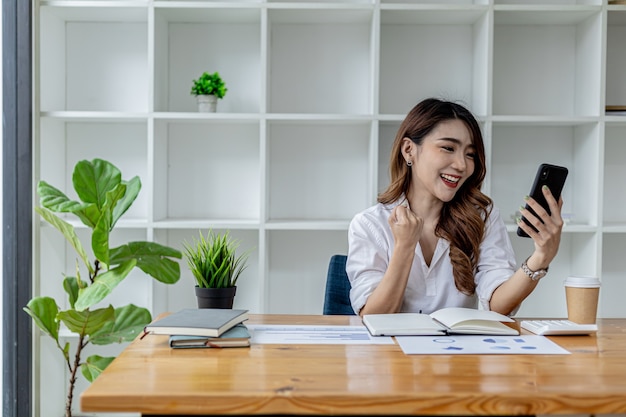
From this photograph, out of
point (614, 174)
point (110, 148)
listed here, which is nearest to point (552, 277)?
point (614, 174)

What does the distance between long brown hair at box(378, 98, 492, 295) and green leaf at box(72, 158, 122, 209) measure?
903mm

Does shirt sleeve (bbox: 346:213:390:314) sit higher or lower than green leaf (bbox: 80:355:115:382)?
higher

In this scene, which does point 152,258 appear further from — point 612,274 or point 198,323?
point 612,274

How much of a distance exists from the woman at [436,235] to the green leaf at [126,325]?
29.2 inches

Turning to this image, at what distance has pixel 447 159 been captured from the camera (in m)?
2.10

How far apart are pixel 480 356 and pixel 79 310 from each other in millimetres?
1287

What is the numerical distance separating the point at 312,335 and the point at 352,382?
390 millimetres

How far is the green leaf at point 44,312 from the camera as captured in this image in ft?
7.06

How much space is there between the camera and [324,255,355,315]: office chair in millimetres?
2191

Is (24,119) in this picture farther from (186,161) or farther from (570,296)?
(570,296)

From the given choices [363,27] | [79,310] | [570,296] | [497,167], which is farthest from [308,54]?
→ [570,296]

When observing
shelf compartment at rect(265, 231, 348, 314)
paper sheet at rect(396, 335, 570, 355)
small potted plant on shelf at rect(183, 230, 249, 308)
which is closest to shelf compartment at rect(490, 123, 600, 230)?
shelf compartment at rect(265, 231, 348, 314)

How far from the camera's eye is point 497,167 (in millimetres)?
2943

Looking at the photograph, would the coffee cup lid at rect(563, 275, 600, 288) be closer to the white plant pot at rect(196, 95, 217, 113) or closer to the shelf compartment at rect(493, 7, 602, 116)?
the shelf compartment at rect(493, 7, 602, 116)
